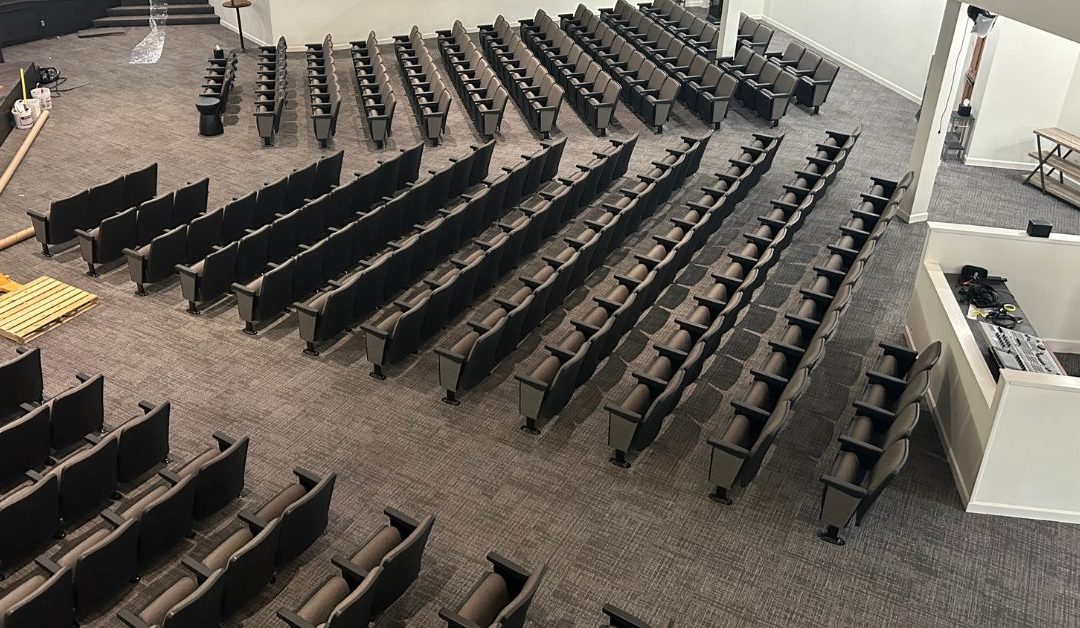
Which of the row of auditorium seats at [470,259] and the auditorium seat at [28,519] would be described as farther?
the row of auditorium seats at [470,259]

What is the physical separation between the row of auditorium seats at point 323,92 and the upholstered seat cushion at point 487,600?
18.5ft

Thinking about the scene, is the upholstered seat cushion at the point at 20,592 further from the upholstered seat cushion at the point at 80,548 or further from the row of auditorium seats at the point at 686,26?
the row of auditorium seats at the point at 686,26

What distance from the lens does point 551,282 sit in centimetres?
539

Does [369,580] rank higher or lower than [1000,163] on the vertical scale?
higher

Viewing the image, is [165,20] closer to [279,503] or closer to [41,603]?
[279,503]

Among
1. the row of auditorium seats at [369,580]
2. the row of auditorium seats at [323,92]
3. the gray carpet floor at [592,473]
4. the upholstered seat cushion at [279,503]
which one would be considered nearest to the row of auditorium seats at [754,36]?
the gray carpet floor at [592,473]

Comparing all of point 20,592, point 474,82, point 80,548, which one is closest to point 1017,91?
point 474,82

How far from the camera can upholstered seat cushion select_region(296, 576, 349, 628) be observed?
3.38 metres

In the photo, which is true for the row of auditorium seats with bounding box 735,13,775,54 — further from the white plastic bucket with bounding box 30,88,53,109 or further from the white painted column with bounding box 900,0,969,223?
the white plastic bucket with bounding box 30,88,53,109

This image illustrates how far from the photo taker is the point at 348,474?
4375 mm

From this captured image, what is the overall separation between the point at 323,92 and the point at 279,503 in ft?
19.8

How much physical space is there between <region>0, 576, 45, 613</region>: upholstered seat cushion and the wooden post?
490 cm

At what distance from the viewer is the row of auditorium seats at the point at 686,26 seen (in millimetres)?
10516

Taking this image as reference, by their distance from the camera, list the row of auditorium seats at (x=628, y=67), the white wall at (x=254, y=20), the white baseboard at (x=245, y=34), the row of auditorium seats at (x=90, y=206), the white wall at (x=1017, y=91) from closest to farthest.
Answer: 1. the row of auditorium seats at (x=90, y=206)
2. the white wall at (x=1017, y=91)
3. the row of auditorium seats at (x=628, y=67)
4. the white wall at (x=254, y=20)
5. the white baseboard at (x=245, y=34)
